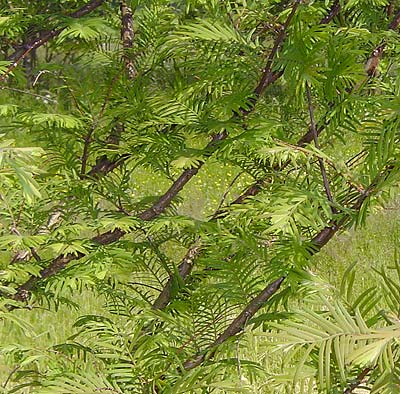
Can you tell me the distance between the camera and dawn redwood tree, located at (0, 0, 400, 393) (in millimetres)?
914

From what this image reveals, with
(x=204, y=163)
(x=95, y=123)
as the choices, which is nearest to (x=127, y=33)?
(x=95, y=123)

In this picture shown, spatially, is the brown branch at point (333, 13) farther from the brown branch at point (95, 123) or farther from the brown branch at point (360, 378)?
the brown branch at point (360, 378)

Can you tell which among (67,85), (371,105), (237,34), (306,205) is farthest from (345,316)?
(67,85)

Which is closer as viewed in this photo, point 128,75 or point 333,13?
point 333,13

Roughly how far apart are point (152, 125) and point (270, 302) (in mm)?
329

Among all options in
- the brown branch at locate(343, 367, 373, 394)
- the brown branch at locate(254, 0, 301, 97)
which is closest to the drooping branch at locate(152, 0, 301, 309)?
the brown branch at locate(254, 0, 301, 97)

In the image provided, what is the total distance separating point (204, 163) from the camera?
1.13 metres

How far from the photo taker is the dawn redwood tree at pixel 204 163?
914mm

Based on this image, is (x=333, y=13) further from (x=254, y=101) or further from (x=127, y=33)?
(x=127, y=33)

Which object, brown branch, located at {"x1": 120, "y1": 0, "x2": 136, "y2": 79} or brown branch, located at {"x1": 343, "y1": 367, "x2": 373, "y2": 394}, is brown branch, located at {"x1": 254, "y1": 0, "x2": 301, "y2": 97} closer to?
brown branch, located at {"x1": 120, "y1": 0, "x2": 136, "y2": 79}

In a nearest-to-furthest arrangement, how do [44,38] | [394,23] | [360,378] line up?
[360,378], [394,23], [44,38]

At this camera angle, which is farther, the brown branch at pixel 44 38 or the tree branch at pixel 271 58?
the brown branch at pixel 44 38

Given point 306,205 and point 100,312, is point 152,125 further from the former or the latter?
point 100,312

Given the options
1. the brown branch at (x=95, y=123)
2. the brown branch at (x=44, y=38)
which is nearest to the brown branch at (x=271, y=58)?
the brown branch at (x=95, y=123)
